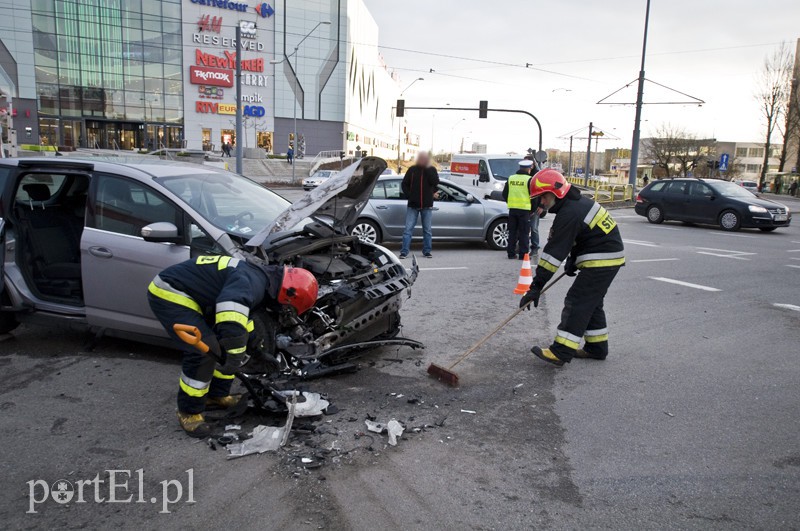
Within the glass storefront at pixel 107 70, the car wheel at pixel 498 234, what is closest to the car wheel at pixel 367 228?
the car wheel at pixel 498 234

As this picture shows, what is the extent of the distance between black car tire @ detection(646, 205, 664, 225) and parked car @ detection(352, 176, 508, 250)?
9529 millimetres

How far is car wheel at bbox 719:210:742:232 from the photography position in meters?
16.7

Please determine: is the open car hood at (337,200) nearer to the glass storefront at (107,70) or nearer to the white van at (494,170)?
the white van at (494,170)

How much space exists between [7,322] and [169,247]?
210 centimetres

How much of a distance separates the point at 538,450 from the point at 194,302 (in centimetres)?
234

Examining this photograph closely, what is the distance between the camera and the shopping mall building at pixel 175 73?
46.5 m

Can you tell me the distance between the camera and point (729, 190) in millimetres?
17391

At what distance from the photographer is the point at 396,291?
15.9 ft

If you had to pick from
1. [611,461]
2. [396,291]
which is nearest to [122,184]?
[396,291]

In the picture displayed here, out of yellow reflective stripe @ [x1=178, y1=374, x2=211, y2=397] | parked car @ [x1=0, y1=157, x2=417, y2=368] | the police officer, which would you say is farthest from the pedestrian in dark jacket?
yellow reflective stripe @ [x1=178, y1=374, x2=211, y2=397]

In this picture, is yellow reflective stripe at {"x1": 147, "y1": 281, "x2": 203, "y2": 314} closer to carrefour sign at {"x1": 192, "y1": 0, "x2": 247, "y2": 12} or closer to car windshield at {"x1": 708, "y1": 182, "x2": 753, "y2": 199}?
car windshield at {"x1": 708, "y1": 182, "x2": 753, "y2": 199}

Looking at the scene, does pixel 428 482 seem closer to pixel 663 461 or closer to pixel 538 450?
pixel 538 450

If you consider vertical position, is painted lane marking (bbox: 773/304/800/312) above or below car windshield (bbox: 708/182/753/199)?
below

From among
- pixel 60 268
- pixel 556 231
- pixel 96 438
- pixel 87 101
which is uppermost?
pixel 87 101
